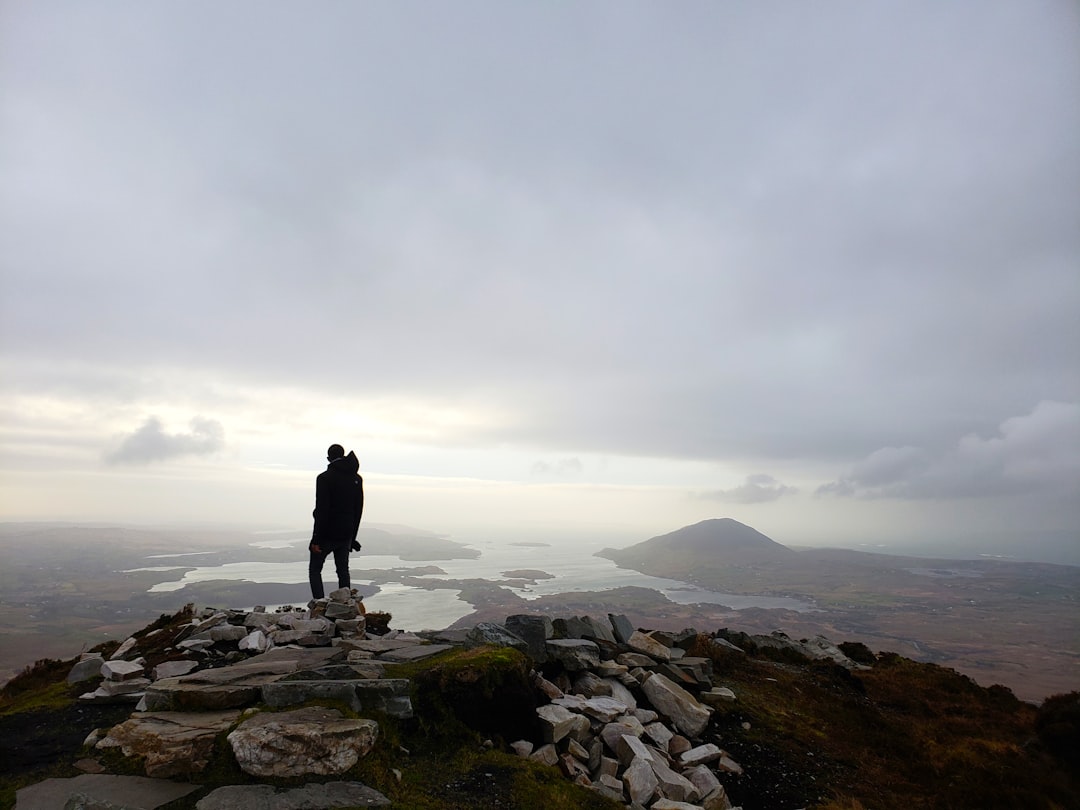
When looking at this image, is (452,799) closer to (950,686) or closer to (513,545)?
(950,686)

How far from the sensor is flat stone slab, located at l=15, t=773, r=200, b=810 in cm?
516

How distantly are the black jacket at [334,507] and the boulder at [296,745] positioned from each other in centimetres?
799

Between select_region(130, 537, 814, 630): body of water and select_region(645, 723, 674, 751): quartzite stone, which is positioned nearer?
select_region(645, 723, 674, 751): quartzite stone

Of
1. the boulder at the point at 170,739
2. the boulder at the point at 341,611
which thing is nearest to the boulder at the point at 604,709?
the boulder at the point at 170,739

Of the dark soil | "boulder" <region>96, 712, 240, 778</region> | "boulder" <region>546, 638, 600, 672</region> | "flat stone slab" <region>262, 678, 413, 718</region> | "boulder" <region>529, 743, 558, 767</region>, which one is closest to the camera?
"boulder" <region>96, 712, 240, 778</region>

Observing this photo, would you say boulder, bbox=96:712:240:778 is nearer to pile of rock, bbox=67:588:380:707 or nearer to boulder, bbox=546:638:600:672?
pile of rock, bbox=67:588:380:707

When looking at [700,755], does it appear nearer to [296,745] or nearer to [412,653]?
[412,653]

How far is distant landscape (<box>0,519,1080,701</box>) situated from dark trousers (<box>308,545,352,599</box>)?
5.84 metres

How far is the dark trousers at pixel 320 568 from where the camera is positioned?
13885 millimetres

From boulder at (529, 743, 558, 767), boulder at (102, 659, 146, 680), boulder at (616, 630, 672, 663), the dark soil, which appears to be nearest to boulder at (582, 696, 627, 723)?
boulder at (529, 743, 558, 767)

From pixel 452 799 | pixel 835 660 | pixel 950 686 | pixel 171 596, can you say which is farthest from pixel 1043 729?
pixel 171 596

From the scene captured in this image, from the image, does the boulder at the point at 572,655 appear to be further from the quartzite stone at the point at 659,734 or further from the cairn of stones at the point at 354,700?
the quartzite stone at the point at 659,734

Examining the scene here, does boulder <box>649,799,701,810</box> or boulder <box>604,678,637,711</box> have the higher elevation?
boulder <box>604,678,637,711</box>

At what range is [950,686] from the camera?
16297 millimetres
